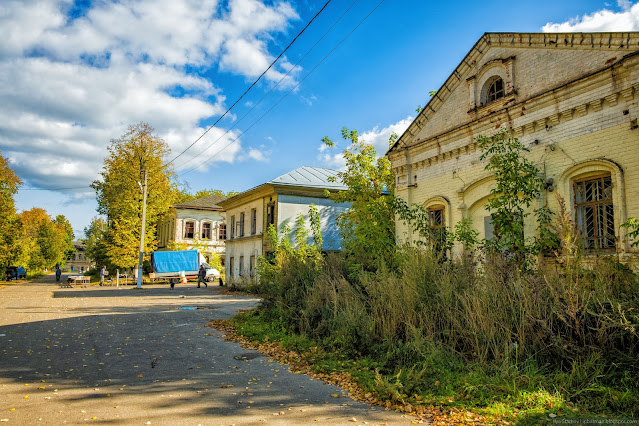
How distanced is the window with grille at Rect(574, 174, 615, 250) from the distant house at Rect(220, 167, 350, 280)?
1679 cm

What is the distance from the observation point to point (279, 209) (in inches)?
995

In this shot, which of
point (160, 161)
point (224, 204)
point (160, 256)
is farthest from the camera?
point (160, 161)

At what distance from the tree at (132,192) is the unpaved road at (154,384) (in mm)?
26706

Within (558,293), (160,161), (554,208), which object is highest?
(160,161)

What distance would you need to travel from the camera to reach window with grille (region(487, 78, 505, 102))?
1275cm

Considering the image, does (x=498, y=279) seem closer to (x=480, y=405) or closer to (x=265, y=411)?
(x=480, y=405)

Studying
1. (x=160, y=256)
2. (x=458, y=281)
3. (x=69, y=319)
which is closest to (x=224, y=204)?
(x=160, y=256)

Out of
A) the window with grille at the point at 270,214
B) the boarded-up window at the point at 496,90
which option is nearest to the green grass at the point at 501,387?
the boarded-up window at the point at 496,90

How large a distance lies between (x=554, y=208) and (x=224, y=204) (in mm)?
26249

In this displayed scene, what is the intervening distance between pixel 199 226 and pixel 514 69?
127 feet

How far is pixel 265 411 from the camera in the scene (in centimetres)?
487

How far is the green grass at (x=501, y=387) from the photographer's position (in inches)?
180

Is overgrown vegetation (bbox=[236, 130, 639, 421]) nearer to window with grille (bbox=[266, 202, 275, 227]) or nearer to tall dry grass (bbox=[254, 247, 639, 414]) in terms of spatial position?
tall dry grass (bbox=[254, 247, 639, 414])

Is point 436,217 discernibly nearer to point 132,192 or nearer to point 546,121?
point 546,121
